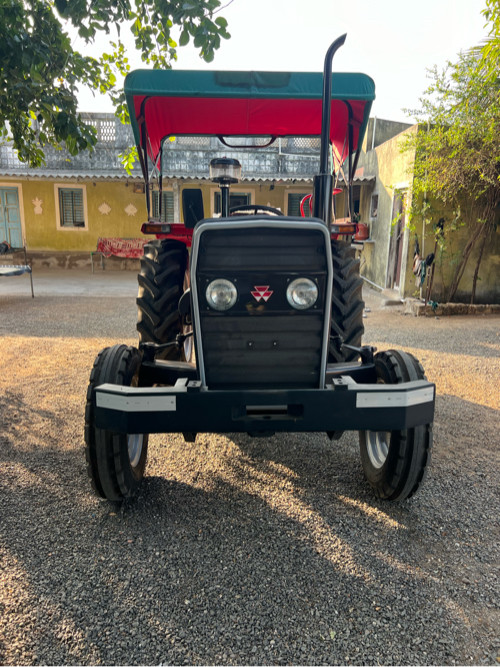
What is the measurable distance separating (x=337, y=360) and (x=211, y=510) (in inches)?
47.1

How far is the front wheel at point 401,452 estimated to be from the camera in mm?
2373

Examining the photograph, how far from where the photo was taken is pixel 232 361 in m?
2.27

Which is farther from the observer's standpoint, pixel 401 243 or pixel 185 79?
pixel 401 243

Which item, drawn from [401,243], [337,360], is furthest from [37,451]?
[401,243]

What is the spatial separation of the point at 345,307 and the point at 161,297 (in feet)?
4.04

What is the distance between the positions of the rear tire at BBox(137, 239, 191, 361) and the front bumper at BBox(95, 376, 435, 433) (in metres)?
1.06

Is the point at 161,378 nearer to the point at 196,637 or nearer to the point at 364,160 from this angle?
the point at 196,637

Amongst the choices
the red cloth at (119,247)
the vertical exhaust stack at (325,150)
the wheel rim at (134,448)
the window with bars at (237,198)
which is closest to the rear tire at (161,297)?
the wheel rim at (134,448)

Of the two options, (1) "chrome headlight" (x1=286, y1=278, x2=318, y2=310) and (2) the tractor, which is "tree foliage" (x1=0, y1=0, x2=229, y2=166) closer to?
(2) the tractor

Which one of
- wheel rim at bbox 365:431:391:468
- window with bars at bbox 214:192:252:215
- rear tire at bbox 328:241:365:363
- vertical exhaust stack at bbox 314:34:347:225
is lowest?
wheel rim at bbox 365:431:391:468

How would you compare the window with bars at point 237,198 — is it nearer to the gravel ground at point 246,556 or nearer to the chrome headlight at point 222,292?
the gravel ground at point 246,556

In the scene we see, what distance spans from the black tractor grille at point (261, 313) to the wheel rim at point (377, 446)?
0.78m

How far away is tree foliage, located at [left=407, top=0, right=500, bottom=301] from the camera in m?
7.57

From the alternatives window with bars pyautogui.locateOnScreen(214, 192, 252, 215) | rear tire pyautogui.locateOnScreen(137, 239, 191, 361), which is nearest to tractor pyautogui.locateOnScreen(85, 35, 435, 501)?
rear tire pyautogui.locateOnScreen(137, 239, 191, 361)
